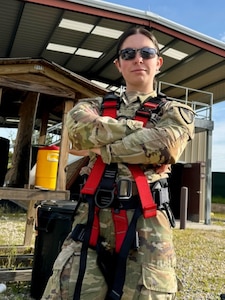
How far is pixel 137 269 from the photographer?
5.16 feet

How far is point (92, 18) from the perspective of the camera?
1039cm

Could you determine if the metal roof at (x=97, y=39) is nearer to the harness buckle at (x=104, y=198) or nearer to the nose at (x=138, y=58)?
the nose at (x=138, y=58)

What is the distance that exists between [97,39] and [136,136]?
10909 mm

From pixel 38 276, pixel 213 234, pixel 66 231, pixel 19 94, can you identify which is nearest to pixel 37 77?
pixel 19 94

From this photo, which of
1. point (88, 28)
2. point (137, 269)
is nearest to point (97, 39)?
point (88, 28)

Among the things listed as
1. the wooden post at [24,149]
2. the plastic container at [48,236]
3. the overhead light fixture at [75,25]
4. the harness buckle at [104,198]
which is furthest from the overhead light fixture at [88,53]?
the harness buckle at [104,198]

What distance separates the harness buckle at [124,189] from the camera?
64.0 inches

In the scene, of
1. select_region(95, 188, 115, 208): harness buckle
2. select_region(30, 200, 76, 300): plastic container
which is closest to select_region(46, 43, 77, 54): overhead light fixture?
select_region(30, 200, 76, 300): plastic container

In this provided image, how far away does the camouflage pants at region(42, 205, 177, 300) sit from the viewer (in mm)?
1541

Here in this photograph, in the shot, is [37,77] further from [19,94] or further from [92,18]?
[92,18]

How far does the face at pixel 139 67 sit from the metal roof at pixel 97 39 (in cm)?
806

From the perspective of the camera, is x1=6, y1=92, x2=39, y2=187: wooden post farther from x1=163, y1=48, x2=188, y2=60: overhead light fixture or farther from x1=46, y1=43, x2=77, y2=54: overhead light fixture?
x1=163, y1=48, x2=188, y2=60: overhead light fixture

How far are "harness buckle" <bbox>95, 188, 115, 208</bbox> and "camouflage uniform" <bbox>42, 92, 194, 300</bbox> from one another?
0.15 feet

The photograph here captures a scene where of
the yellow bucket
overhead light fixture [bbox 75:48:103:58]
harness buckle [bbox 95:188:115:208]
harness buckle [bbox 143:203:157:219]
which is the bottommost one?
harness buckle [bbox 143:203:157:219]
